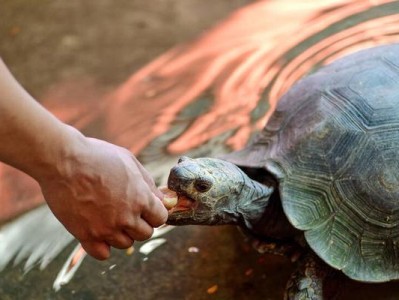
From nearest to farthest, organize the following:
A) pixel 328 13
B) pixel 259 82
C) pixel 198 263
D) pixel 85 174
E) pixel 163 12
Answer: pixel 85 174, pixel 198 263, pixel 259 82, pixel 328 13, pixel 163 12

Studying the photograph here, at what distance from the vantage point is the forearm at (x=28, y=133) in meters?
1.12

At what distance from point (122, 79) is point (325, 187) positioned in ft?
3.39

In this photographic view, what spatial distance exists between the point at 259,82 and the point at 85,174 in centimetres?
111

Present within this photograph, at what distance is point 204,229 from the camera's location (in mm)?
1843

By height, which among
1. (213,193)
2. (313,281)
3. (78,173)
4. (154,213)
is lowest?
(313,281)

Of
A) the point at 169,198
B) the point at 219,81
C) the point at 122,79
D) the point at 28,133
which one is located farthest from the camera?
the point at 122,79

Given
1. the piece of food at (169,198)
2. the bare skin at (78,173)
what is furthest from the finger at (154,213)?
the piece of food at (169,198)

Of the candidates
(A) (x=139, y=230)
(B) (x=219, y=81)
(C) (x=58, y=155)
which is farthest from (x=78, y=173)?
(B) (x=219, y=81)

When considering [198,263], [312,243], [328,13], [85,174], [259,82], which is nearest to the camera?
[85,174]

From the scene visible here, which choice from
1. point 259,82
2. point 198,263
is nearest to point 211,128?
point 259,82

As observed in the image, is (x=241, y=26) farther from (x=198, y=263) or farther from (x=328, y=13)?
(x=198, y=263)

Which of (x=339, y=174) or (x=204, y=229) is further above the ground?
(x=339, y=174)

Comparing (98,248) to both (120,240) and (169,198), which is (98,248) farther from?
(169,198)

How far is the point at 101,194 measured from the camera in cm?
121
